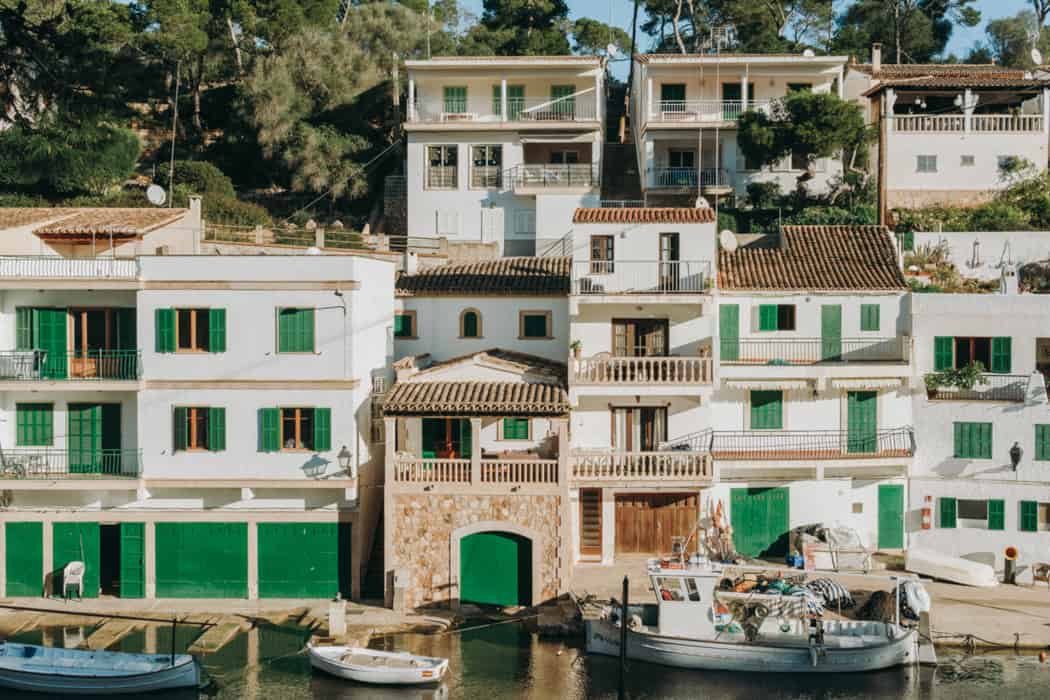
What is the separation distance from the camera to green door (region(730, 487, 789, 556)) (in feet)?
122

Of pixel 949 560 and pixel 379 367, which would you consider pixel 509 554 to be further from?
pixel 949 560

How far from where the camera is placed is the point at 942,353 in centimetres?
3725

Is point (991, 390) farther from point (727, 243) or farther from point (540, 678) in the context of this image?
point (540, 678)

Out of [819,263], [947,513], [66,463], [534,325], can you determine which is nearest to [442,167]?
Answer: [534,325]

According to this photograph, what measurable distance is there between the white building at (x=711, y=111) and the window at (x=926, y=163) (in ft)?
10.5

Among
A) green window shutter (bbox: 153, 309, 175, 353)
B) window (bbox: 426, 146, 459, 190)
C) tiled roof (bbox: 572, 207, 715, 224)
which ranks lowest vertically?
green window shutter (bbox: 153, 309, 175, 353)

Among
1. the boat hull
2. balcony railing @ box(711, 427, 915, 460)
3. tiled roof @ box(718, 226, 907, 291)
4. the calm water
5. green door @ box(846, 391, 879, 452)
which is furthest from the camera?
tiled roof @ box(718, 226, 907, 291)

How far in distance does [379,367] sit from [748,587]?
11.7 metres

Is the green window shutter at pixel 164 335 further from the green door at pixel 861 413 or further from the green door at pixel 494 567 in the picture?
the green door at pixel 861 413

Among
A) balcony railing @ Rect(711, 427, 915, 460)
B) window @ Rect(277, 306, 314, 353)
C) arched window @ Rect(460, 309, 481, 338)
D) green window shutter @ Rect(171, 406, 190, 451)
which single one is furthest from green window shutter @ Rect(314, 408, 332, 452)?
balcony railing @ Rect(711, 427, 915, 460)

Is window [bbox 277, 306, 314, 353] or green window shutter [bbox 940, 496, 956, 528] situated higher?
window [bbox 277, 306, 314, 353]

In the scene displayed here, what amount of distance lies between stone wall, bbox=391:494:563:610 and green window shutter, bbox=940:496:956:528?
10.9 metres

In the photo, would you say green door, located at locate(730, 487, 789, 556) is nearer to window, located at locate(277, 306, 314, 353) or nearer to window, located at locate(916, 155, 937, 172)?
window, located at locate(277, 306, 314, 353)

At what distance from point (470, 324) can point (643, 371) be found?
632cm
